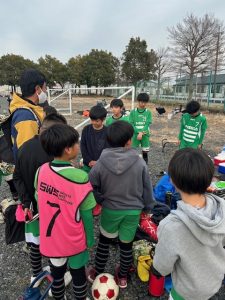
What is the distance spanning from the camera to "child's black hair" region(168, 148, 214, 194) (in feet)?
4.30

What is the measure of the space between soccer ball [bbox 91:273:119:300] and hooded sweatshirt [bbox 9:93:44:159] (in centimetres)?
147

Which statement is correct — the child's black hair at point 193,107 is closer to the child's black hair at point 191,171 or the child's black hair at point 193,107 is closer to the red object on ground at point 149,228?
the red object on ground at point 149,228

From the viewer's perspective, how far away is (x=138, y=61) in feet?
118

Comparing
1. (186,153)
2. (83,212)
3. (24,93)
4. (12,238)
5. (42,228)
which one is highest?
(24,93)

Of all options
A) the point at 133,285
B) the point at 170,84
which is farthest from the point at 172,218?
the point at 170,84

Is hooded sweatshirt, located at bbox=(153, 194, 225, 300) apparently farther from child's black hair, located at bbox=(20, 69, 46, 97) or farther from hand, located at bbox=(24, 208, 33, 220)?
child's black hair, located at bbox=(20, 69, 46, 97)

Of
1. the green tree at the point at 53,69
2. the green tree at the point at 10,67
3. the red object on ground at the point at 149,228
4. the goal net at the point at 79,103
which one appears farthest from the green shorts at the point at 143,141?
the green tree at the point at 10,67

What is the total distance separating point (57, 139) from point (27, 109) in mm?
830

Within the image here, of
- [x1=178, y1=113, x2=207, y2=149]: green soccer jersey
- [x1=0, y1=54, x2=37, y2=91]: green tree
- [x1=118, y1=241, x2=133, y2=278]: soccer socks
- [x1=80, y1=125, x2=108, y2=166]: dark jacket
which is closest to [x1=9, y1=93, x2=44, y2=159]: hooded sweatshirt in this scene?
[x1=80, y1=125, x2=108, y2=166]: dark jacket

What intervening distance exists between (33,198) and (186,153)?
1450 mm

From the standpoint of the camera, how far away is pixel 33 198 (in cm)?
217

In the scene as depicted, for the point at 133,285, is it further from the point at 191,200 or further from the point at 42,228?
the point at 191,200

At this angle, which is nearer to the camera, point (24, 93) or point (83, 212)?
point (83, 212)

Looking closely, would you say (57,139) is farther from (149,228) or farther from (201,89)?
(201,89)
